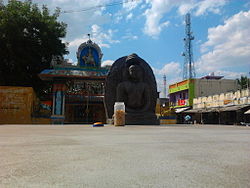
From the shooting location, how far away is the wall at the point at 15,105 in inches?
571

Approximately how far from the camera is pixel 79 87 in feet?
82.1

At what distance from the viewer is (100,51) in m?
23.1

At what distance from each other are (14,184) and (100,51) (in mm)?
22215

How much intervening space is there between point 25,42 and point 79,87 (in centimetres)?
840

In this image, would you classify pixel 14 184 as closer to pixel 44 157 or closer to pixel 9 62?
pixel 44 157

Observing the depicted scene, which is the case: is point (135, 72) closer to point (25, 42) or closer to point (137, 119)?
point (137, 119)

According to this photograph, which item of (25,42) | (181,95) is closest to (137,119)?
(25,42)

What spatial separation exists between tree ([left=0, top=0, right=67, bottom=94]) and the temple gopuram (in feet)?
4.41

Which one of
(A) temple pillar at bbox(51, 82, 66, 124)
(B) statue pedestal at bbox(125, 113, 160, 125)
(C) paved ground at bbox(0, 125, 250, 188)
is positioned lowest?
(C) paved ground at bbox(0, 125, 250, 188)

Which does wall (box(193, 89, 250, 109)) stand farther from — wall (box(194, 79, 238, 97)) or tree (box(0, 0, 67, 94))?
tree (box(0, 0, 67, 94))

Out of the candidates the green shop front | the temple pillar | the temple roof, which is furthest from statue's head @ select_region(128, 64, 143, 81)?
the green shop front

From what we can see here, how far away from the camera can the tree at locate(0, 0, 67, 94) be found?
17.2 meters

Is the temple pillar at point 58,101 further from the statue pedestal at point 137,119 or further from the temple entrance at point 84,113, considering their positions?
the statue pedestal at point 137,119

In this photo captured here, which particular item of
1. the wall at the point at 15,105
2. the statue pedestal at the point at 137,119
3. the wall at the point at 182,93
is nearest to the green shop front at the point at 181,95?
the wall at the point at 182,93
